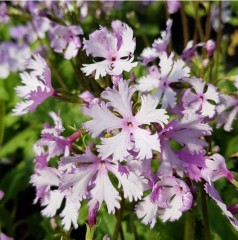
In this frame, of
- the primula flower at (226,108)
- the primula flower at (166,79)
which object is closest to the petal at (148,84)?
the primula flower at (166,79)

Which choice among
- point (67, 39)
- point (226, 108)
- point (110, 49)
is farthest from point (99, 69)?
point (67, 39)

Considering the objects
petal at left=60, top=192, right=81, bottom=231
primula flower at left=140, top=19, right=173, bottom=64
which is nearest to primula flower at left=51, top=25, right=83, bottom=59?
primula flower at left=140, top=19, right=173, bottom=64

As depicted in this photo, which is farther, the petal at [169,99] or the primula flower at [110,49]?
the petal at [169,99]

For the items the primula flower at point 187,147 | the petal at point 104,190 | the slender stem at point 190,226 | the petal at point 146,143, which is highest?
the petal at point 146,143

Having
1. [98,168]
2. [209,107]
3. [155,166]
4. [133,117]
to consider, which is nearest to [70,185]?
[98,168]

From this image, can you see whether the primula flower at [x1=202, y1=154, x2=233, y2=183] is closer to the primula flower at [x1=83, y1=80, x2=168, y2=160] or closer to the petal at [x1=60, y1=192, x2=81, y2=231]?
the primula flower at [x1=83, y1=80, x2=168, y2=160]

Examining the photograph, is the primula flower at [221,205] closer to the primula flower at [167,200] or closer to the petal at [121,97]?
the primula flower at [167,200]
